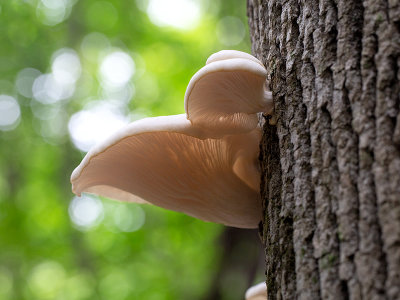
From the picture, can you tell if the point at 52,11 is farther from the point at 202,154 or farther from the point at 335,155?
the point at 335,155

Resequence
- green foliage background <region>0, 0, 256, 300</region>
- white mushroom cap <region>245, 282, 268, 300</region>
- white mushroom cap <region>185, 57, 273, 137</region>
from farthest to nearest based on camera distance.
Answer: green foliage background <region>0, 0, 256, 300</region>
white mushroom cap <region>245, 282, 268, 300</region>
white mushroom cap <region>185, 57, 273, 137</region>

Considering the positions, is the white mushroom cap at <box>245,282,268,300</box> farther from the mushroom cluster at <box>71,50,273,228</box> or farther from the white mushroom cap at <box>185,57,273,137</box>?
the white mushroom cap at <box>185,57,273,137</box>

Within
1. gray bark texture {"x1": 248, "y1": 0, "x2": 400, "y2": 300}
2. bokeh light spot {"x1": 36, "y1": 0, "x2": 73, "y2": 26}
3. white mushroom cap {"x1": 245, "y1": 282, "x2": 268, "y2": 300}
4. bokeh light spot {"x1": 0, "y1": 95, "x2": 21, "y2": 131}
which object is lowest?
white mushroom cap {"x1": 245, "y1": 282, "x2": 268, "y2": 300}

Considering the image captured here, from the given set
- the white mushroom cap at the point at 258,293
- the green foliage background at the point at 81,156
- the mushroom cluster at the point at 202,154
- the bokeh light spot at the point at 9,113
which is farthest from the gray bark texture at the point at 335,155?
the bokeh light spot at the point at 9,113

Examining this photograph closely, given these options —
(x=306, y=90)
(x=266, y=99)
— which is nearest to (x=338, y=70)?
(x=306, y=90)

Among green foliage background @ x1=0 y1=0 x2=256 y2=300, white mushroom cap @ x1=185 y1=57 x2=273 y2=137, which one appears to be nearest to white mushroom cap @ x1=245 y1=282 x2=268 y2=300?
white mushroom cap @ x1=185 y1=57 x2=273 y2=137

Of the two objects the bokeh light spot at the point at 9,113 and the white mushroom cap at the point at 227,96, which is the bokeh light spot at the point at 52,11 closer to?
the bokeh light spot at the point at 9,113

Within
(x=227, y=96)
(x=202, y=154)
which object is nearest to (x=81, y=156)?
(x=202, y=154)
